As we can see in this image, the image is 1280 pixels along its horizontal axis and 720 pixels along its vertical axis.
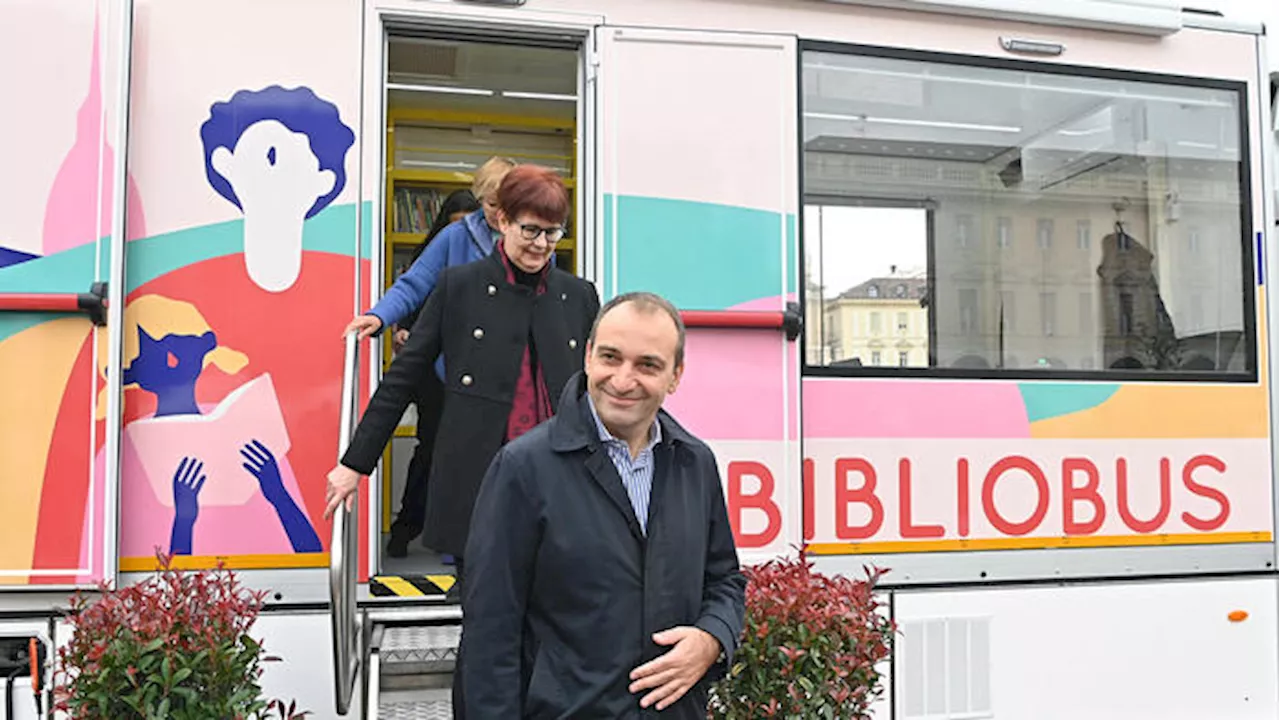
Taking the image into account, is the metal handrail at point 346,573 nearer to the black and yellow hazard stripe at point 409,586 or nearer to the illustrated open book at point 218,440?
the black and yellow hazard stripe at point 409,586

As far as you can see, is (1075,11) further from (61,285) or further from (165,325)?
(61,285)

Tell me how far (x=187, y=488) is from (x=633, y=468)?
1.85 meters

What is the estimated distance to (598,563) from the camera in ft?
5.79

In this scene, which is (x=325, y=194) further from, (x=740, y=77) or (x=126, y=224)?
(x=740, y=77)

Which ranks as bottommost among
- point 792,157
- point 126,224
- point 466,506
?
point 466,506

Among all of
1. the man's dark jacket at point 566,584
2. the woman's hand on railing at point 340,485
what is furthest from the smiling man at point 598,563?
the woman's hand on railing at point 340,485

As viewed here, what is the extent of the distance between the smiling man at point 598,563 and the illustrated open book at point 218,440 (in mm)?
1660

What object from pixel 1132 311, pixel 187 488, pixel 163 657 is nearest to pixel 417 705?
pixel 163 657

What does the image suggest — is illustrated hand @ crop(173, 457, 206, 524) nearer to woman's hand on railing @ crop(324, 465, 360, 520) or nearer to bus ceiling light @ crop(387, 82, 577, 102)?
woman's hand on railing @ crop(324, 465, 360, 520)

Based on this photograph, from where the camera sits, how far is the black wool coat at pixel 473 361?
281 cm

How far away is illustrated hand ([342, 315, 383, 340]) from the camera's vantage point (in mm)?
2982

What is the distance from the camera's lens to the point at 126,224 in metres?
3.21

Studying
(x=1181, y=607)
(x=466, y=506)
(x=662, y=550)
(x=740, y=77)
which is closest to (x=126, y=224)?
(x=466, y=506)

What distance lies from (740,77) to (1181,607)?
242 centimetres
